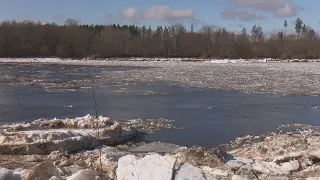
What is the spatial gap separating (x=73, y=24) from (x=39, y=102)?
91.8 m

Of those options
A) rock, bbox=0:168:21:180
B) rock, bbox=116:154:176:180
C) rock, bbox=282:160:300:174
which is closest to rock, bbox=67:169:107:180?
rock, bbox=116:154:176:180

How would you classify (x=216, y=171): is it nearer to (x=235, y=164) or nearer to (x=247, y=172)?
(x=247, y=172)

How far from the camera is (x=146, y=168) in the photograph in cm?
555

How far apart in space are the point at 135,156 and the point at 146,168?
70 cm

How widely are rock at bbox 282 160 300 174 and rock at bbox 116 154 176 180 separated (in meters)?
1.85

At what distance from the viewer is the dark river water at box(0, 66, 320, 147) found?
11.8 meters

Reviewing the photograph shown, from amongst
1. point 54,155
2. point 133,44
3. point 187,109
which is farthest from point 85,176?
point 133,44

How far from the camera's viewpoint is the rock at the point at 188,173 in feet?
17.7

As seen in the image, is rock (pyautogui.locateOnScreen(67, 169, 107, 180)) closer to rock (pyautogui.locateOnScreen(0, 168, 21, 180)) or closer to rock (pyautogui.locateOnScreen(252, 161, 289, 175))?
rock (pyautogui.locateOnScreen(0, 168, 21, 180))

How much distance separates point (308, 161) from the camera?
6.86m

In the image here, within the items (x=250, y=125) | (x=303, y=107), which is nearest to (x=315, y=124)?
(x=250, y=125)

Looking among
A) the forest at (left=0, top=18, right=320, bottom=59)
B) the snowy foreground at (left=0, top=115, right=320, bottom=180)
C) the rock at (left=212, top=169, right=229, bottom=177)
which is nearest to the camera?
the snowy foreground at (left=0, top=115, right=320, bottom=180)

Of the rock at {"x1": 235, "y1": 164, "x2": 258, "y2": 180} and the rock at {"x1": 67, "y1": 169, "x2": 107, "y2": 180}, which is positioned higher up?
the rock at {"x1": 67, "y1": 169, "x2": 107, "y2": 180}

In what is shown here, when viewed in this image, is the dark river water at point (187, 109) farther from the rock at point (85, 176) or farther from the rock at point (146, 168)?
the rock at point (85, 176)
